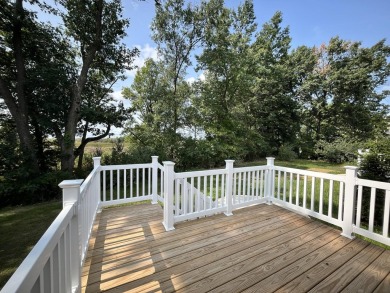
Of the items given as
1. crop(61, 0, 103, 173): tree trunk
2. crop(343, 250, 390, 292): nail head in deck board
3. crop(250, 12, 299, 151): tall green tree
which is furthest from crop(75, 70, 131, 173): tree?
crop(250, 12, 299, 151): tall green tree

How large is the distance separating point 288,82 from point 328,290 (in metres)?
16.3

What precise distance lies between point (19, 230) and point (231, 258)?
3.87 meters

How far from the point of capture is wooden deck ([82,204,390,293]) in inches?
71.9

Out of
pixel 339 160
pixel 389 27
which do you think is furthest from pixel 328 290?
pixel 389 27

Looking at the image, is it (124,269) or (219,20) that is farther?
(219,20)

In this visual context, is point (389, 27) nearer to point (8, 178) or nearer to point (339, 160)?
point (339, 160)

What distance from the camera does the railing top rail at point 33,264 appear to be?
0.61 meters

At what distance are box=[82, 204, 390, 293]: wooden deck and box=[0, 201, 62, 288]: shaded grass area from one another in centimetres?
103

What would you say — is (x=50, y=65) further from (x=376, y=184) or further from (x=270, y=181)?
(x=376, y=184)

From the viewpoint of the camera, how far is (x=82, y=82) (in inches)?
252

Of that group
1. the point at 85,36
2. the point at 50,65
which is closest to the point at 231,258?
the point at 50,65

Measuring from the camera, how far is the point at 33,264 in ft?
2.37

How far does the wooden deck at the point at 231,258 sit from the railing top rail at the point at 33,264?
43.5 inches

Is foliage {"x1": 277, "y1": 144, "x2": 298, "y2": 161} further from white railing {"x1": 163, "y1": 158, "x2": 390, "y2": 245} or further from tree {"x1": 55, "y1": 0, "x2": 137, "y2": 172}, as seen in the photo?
tree {"x1": 55, "y1": 0, "x2": 137, "y2": 172}
